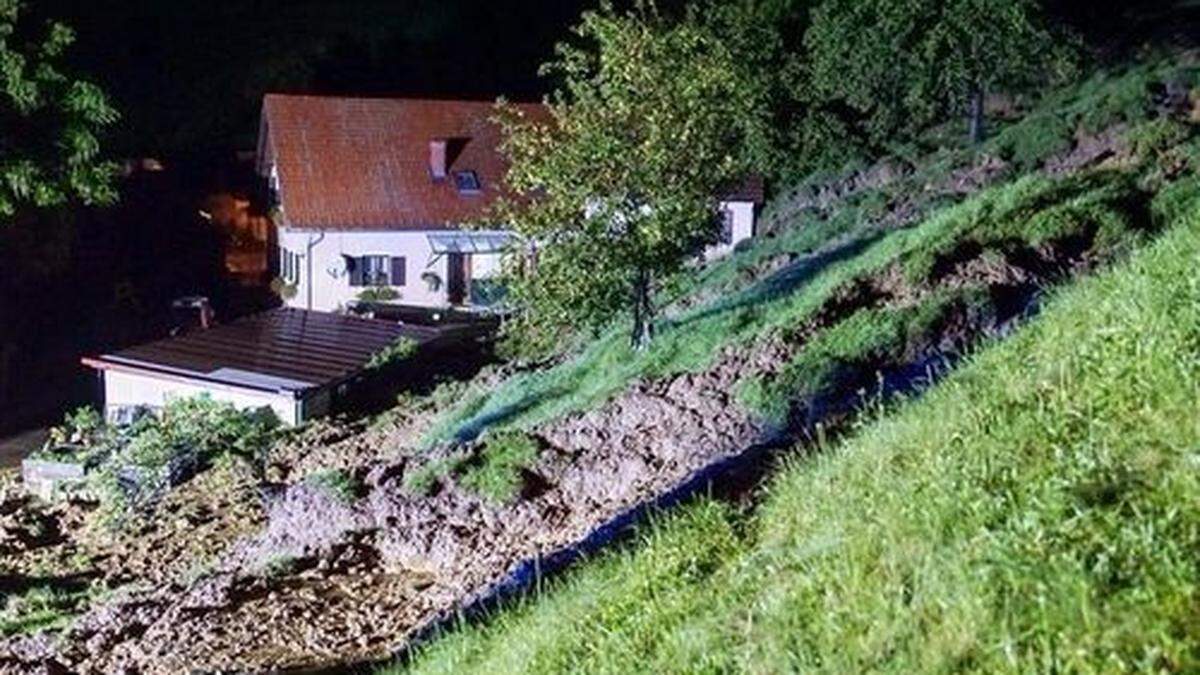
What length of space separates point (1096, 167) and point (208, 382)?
17799 mm

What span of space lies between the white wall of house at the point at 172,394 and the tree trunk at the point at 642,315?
8.28 meters

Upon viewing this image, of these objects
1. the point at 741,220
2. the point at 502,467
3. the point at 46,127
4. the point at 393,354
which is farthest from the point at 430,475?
the point at 741,220

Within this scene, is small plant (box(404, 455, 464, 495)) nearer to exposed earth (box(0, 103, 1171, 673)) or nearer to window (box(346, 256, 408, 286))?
exposed earth (box(0, 103, 1171, 673))

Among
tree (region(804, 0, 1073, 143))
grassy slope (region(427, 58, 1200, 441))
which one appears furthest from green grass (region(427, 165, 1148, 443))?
tree (region(804, 0, 1073, 143))

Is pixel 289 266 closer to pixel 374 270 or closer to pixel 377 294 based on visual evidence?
pixel 374 270

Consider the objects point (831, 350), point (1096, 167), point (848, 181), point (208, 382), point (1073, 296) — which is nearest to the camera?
point (1073, 296)

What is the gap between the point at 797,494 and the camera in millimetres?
8438

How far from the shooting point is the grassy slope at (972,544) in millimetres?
5191

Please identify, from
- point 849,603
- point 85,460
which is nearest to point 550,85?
point 85,460

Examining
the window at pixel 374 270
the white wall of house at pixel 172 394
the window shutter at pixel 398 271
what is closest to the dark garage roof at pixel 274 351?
the white wall of house at pixel 172 394

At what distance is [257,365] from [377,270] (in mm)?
8571

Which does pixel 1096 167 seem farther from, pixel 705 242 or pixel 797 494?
pixel 797 494

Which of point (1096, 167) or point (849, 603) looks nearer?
point (849, 603)

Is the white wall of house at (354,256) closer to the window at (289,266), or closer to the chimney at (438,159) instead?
the window at (289,266)
